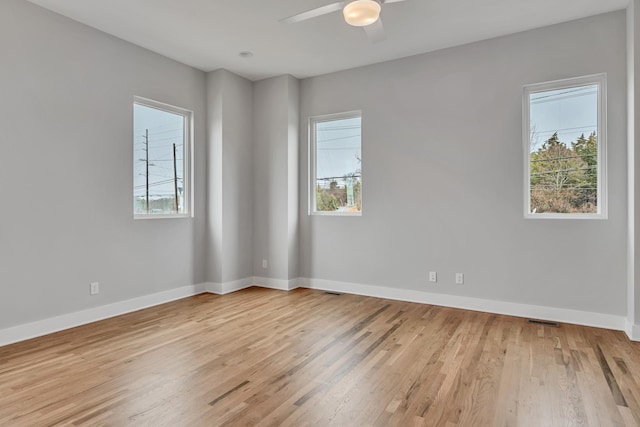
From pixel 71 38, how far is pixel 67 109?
70 cm

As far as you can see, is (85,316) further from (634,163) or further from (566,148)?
(634,163)

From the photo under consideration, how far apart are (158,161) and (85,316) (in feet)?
6.20

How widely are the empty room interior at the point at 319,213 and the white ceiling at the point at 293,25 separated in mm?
33

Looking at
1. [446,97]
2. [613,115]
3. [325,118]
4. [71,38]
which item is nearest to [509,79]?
[446,97]

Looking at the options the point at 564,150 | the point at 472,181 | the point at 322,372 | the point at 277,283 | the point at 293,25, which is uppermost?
the point at 293,25

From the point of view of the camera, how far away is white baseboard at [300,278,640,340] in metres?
3.59

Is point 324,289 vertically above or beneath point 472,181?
beneath

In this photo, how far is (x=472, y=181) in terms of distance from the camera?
13.9 ft

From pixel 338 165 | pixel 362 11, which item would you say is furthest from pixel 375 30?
pixel 338 165

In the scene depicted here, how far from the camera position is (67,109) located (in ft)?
11.7

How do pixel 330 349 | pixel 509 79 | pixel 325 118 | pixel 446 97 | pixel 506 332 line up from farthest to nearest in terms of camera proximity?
pixel 325 118 → pixel 446 97 → pixel 509 79 → pixel 506 332 → pixel 330 349

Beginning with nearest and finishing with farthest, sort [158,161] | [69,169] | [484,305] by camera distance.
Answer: [69,169]
[484,305]
[158,161]

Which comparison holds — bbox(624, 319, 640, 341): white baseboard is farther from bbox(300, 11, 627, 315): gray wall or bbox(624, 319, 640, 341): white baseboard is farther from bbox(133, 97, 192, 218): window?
bbox(133, 97, 192, 218): window

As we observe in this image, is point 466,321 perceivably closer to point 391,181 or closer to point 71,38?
point 391,181
